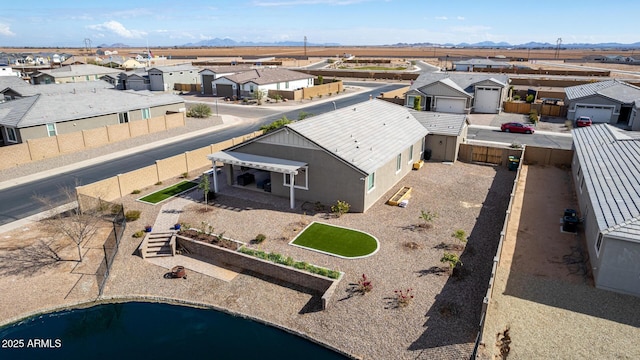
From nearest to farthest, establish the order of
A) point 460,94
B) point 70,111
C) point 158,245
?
point 158,245
point 70,111
point 460,94

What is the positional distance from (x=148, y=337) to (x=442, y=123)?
98.3 ft

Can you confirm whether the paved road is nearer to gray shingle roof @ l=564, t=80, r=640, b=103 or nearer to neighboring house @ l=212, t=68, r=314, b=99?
neighboring house @ l=212, t=68, r=314, b=99

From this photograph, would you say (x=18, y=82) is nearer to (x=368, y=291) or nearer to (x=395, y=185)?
(x=395, y=185)

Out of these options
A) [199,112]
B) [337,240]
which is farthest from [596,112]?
[199,112]

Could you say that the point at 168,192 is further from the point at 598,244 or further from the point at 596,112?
the point at 596,112

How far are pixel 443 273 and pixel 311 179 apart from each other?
10.7 metres

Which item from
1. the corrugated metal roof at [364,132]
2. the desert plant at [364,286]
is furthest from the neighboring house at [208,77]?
the desert plant at [364,286]

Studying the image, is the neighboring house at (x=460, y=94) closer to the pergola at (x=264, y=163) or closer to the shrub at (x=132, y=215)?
the pergola at (x=264, y=163)

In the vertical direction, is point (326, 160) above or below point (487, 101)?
above

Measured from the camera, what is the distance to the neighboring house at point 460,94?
182ft

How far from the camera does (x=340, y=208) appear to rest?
2516 cm

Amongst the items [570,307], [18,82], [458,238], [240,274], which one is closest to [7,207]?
[240,274]

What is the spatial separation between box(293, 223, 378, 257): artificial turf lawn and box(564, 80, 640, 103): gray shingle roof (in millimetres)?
43087

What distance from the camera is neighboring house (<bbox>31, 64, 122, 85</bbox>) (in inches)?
2867
